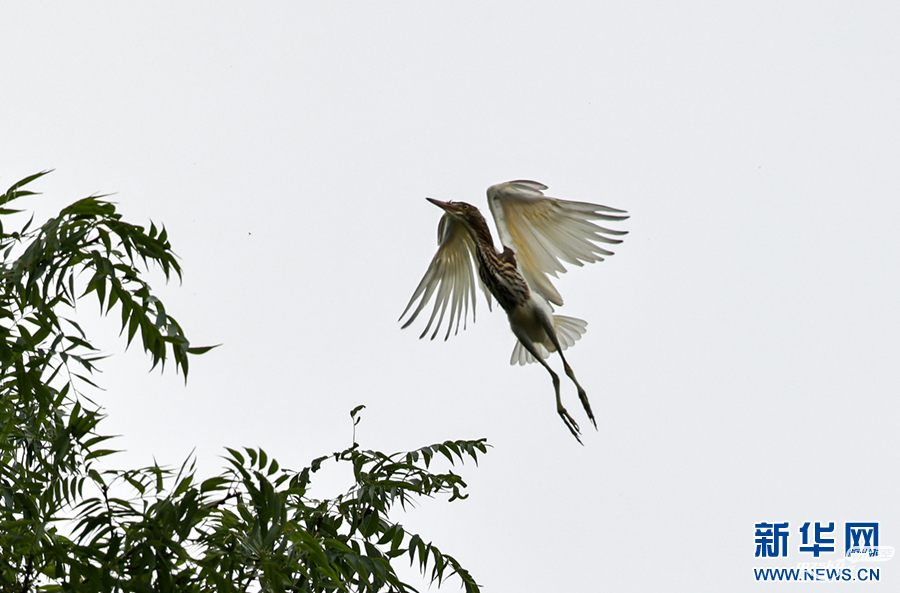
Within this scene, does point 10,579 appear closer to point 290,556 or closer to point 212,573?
point 212,573

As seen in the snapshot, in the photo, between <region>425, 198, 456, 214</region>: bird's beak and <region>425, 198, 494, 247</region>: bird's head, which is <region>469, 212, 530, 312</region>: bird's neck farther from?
<region>425, 198, 456, 214</region>: bird's beak

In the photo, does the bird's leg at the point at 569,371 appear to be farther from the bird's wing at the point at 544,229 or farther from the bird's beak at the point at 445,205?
the bird's beak at the point at 445,205

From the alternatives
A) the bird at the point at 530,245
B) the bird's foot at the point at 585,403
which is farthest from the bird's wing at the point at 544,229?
the bird's foot at the point at 585,403

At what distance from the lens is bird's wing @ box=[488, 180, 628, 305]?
172 inches

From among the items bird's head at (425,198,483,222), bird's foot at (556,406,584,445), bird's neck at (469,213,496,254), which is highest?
bird's head at (425,198,483,222)

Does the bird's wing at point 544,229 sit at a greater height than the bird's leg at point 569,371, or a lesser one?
greater

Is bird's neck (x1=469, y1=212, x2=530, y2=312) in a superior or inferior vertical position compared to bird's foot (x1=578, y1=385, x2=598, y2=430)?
superior

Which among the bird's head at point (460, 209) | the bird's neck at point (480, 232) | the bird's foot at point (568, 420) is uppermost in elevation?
the bird's head at point (460, 209)

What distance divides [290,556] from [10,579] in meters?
0.67

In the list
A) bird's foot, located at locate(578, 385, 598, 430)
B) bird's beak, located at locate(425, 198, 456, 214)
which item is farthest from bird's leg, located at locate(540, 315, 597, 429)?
bird's beak, located at locate(425, 198, 456, 214)

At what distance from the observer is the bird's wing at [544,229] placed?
4371 mm

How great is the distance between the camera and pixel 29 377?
8.23ft

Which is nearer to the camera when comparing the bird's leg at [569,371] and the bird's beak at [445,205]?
the bird's leg at [569,371]

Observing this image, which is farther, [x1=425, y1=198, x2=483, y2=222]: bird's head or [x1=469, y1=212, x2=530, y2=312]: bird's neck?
[x1=425, y1=198, x2=483, y2=222]: bird's head
